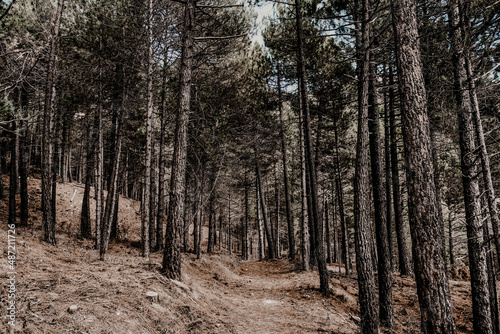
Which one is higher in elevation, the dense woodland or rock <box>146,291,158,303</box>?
the dense woodland

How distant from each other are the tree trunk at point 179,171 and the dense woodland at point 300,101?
34mm

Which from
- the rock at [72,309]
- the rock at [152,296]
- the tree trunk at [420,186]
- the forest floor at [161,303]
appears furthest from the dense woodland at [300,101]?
the rock at [72,309]

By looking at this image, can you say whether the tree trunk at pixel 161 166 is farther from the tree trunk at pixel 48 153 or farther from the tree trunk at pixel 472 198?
the tree trunk at pixel 472 198

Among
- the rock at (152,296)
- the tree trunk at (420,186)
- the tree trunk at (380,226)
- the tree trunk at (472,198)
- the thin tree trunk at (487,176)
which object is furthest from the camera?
the tree trunk at (380,226)

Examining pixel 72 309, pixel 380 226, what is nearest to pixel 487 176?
pixel 380 226

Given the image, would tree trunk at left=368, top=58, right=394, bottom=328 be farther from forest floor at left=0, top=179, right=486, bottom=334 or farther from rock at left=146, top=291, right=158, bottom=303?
rock at left=146, top=291, right=158, bottom=303

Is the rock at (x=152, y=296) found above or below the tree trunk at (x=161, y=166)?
below

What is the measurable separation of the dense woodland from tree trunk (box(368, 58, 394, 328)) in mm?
39

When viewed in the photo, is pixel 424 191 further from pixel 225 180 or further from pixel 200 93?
pixel 225 180

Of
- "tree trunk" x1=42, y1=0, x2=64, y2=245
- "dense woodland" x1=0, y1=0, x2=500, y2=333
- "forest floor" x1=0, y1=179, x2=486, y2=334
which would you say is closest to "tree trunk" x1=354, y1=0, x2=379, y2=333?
"dense woodland" x1=0, y1=0, x2=500, y2=333

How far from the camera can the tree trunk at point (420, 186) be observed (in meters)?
4.13

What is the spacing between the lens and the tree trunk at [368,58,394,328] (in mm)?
7121

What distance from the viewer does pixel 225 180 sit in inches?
716

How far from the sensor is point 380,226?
7492 mm
